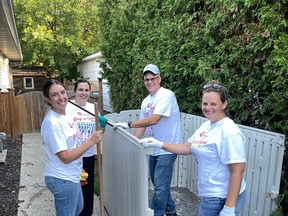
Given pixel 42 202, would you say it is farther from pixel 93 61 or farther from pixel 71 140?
pixel 93 61

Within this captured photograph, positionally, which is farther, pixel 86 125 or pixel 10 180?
pixel 10 180

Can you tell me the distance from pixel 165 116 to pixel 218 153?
1.17 metres

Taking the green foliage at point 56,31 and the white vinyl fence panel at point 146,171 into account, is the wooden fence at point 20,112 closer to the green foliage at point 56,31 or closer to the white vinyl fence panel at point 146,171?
the white vinyl fence panel at point 146,171

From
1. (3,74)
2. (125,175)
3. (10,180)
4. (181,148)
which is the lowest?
(10,180)

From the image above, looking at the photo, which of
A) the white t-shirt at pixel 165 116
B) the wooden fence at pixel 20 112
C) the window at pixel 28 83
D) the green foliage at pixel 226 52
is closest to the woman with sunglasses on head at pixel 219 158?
the green foliage at pixel 226 52

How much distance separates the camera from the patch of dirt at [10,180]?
411cm

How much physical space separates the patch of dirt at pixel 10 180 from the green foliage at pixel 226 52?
2.76 m

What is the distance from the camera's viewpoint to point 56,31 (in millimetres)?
20484

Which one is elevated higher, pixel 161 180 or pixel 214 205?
pixel 214 205

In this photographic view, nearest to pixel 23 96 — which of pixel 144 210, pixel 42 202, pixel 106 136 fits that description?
pixel 42 202

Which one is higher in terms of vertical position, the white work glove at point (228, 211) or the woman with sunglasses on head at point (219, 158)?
the woman with sunglasses on head at point (219, 158)

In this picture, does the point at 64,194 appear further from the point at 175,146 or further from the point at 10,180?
the point at 10,180

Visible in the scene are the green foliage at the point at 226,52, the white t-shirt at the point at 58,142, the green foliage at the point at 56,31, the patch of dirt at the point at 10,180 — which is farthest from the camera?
the green foliage at the point at 56,31

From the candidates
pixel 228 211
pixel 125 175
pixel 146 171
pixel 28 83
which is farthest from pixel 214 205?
pixel 28 83
